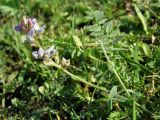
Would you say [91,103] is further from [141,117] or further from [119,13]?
[119,13]

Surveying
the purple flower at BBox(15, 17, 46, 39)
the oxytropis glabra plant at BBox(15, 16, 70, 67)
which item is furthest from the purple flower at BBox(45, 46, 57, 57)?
the purple flower at BBox(15, 17, 46, 39)

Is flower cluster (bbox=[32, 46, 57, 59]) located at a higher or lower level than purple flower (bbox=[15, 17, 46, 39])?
lower

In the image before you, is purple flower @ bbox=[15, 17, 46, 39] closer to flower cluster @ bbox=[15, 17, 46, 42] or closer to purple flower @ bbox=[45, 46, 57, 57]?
flower cluster @ bbox=[15, 17, 46, 42]

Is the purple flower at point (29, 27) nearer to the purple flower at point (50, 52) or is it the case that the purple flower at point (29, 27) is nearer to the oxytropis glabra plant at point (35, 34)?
the oxytropis glabra plant at point (35, 34)

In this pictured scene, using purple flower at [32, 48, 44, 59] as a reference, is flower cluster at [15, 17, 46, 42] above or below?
above

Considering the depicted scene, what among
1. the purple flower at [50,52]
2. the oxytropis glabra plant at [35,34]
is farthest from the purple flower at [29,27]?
the purple flower at [50,52]

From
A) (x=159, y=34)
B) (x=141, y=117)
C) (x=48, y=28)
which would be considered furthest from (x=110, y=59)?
(x=48, y=28)

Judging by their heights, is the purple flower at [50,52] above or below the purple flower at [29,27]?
below

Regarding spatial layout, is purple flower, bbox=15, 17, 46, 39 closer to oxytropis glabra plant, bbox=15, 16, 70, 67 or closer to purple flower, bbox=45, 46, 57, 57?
oxytropis glabra plant, bbox=15, 16, 70, 67
